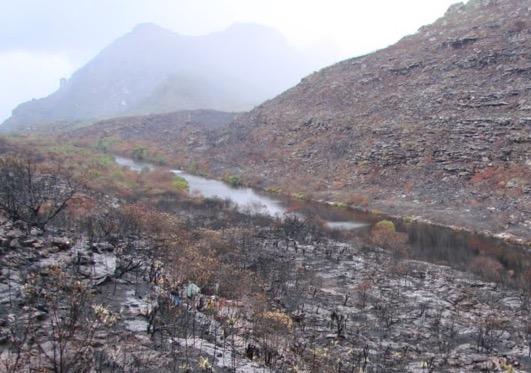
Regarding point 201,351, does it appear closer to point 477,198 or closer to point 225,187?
point 477,198

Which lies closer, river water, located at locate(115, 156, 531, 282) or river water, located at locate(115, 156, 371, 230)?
river water, located at locate(115, 156, 531, 282)

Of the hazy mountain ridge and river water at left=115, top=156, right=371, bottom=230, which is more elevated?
the hazy mountain ridge

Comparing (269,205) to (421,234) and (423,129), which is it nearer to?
(421,234)

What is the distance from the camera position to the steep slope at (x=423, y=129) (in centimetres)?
4053

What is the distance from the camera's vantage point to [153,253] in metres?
16.2

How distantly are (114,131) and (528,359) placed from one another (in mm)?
93442

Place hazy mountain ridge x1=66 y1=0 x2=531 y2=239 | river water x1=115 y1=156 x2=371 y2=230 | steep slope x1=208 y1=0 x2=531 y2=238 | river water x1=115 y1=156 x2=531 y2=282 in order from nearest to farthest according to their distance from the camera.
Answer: river water x1=115 y1=156 x2=531 y2=282 → river water x1=115 y1=156 x2=371 y2=230 → hazy mountain ridge x1=66 y1=0 x2=531 y2=239 → steep slope x1=208 y1=0 x2=531 y2=238

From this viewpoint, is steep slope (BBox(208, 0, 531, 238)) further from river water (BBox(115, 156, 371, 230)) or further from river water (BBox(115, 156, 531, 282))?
river water (BBox(115, 156, 371, 230))

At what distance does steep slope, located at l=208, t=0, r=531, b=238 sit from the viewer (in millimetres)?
40531

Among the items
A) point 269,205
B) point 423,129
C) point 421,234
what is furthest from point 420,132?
point 421,234

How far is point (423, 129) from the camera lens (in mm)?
50125

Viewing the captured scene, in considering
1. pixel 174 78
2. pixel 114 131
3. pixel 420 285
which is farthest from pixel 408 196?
pixel 174 78

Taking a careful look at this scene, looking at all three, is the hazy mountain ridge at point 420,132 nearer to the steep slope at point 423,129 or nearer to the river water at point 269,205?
the steep slope at point 423,129

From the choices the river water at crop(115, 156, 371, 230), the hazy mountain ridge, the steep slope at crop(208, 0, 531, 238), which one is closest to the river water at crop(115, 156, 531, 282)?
the river water at crop(115, 156, 371, 230)
